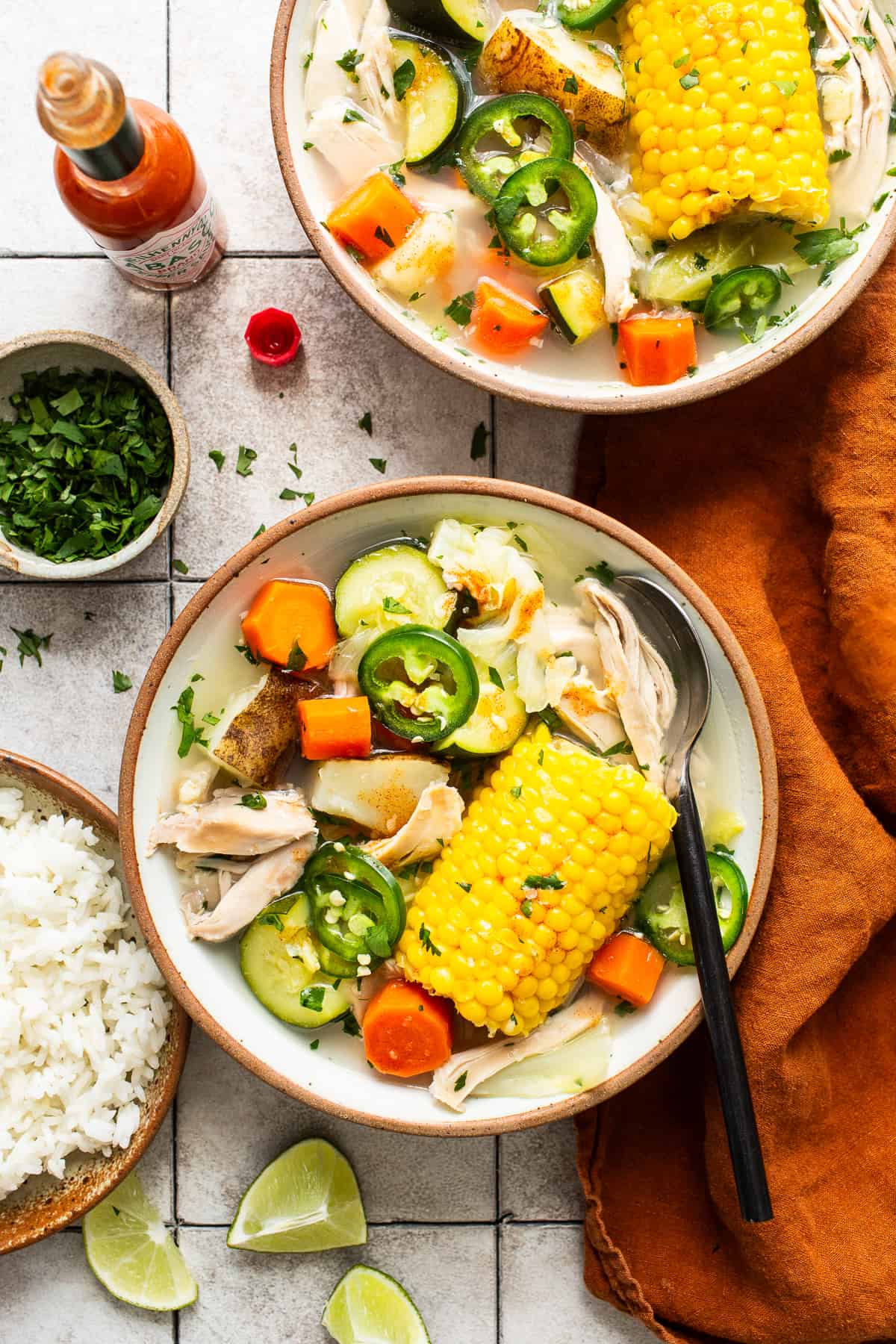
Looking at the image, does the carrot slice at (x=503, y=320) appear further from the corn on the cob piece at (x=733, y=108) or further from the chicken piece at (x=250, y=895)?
the chicken piece at (x=250, y=895)

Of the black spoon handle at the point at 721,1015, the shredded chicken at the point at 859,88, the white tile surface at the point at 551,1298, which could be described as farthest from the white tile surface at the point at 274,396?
the white tile surface at the point at 551,1298

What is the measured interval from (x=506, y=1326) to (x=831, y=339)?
104 inches

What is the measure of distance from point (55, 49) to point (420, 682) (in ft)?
6.25

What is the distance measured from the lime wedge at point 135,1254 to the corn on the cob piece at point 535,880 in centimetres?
117

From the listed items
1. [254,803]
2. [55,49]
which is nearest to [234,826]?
[254,803]

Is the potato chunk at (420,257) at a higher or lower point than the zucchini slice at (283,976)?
higher

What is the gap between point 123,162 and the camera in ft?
7.02

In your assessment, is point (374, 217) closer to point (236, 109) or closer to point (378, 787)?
point (236, 109)

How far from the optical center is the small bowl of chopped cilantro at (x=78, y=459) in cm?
261

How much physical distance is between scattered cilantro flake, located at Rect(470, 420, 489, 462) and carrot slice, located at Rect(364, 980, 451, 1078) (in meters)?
1.32

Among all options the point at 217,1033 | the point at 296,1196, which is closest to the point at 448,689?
the point at 217,1033

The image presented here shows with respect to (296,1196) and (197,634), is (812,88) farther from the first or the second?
(296,1196)

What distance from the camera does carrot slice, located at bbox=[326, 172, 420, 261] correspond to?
7.78ft

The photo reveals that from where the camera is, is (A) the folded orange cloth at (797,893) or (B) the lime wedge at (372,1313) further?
(B) the lime wedge at (372,1313)
